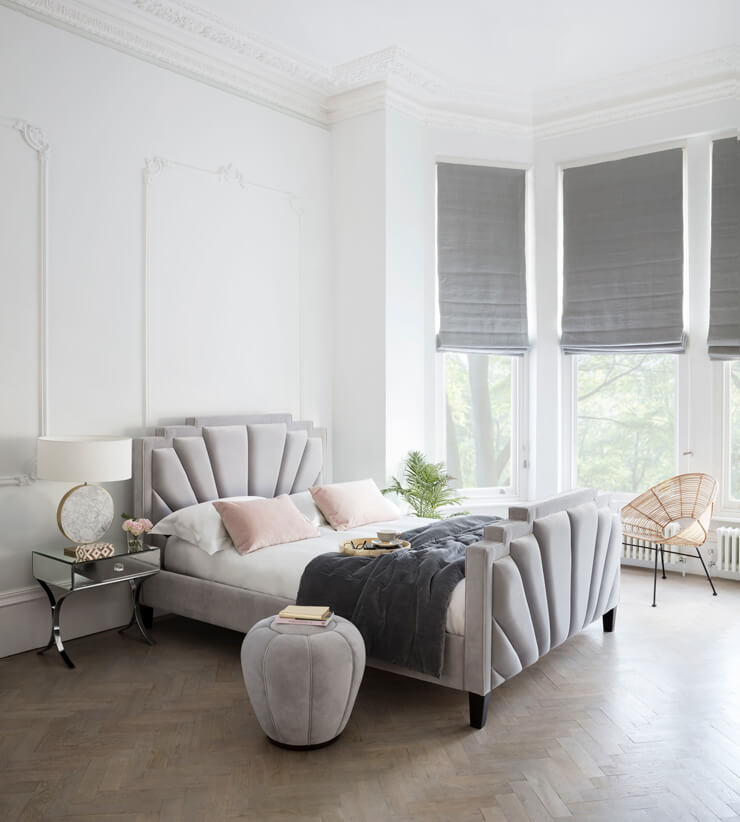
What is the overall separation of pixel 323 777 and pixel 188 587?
1656 mm

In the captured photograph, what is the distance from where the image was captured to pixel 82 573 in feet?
12.7

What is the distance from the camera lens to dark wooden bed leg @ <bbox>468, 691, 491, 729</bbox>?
3.12 meters

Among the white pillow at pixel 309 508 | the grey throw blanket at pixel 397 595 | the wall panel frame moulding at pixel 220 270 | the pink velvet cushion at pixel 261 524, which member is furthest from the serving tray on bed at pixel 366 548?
the wall panel frame moulding at pixel 220 270

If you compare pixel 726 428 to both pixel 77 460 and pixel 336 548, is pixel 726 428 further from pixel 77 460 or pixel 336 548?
pixel 77 460

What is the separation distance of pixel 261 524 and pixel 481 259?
3183 mm

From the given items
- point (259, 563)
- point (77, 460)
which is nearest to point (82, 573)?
point (77, 460)

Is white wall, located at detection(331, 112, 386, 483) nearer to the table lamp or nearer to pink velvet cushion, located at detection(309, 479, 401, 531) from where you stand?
pink velvet cushion, located at detection(309, 479, 401, 531)

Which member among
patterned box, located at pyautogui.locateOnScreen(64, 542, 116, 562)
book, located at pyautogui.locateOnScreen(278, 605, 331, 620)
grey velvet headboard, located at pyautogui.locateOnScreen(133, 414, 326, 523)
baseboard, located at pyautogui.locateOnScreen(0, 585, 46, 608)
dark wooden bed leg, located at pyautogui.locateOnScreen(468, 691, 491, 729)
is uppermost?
grey velvet headboard, located at pyautogui.locateOnScreen(133, 414, 326, 523)

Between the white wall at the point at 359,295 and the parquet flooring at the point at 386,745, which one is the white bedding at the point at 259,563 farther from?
the white wall at the point at 359,295

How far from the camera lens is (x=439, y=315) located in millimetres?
A: 6184

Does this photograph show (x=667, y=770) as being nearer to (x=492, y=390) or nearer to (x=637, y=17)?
(x=492, y=390)

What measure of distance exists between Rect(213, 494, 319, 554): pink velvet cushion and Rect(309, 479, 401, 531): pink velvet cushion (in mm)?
315

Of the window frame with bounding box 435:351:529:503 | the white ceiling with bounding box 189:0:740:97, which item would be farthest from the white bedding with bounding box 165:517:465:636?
the white ceiling with bounding box 189:0:740:97

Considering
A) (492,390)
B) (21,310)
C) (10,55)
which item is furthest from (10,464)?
(492,390)
